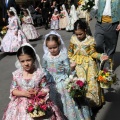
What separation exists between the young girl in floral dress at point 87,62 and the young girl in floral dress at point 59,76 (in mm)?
449

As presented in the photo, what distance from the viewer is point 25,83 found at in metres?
3.51

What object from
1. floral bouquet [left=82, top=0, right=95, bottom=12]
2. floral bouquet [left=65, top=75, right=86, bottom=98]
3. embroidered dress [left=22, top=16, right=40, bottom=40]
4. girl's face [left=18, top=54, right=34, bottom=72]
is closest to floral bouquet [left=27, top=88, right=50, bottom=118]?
girl's face [left=18, top=54, right=34, bottom=72]

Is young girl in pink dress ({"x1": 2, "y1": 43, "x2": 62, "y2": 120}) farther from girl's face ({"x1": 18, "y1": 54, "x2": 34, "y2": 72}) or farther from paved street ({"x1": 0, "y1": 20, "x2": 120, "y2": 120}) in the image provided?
paved street ({"x1": 0, "y1": 20, "x2": 120, "y2": 120})

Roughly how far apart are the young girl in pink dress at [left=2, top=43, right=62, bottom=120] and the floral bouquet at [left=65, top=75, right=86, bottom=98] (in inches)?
17.2

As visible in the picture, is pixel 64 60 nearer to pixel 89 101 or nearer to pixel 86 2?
pixel 89 101

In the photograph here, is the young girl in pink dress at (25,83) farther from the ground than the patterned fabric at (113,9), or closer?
closer

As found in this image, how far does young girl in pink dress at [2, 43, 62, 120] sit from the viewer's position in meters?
3.45

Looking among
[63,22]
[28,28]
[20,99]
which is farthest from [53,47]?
[63,22]

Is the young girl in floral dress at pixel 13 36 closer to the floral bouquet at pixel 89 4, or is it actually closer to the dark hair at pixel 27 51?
the floral bouquet at pixel 89 4

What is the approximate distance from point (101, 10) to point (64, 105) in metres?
2.39

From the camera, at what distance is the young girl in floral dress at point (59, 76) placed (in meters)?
4.21

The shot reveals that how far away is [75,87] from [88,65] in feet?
2.84

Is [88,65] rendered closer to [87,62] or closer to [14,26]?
[87,62]

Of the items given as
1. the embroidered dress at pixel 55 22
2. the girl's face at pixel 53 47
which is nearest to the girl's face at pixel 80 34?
the girl's face at pixel 53 47
